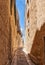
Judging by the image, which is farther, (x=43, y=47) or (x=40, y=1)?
(x=40, y=1)

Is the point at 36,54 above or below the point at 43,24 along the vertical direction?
below

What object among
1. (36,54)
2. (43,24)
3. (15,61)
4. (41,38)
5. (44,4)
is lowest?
(15,61)

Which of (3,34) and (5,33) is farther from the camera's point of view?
(5,33)

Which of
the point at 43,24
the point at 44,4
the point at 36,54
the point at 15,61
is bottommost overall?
the point at 15,61

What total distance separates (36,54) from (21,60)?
55 centimetres

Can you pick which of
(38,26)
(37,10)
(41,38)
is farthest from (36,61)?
(37,10)

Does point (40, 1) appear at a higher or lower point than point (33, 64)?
higher

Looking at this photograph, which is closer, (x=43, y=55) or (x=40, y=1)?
(x=43, y=55)

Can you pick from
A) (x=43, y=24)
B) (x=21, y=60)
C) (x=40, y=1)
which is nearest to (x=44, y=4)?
(x=40, y=1)

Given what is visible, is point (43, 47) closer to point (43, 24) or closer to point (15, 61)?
point (43, 24)

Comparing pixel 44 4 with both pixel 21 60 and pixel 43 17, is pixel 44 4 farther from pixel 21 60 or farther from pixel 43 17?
pixel 21 60

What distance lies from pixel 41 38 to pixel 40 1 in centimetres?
94

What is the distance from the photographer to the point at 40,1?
4621mm

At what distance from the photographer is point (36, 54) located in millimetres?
4484
